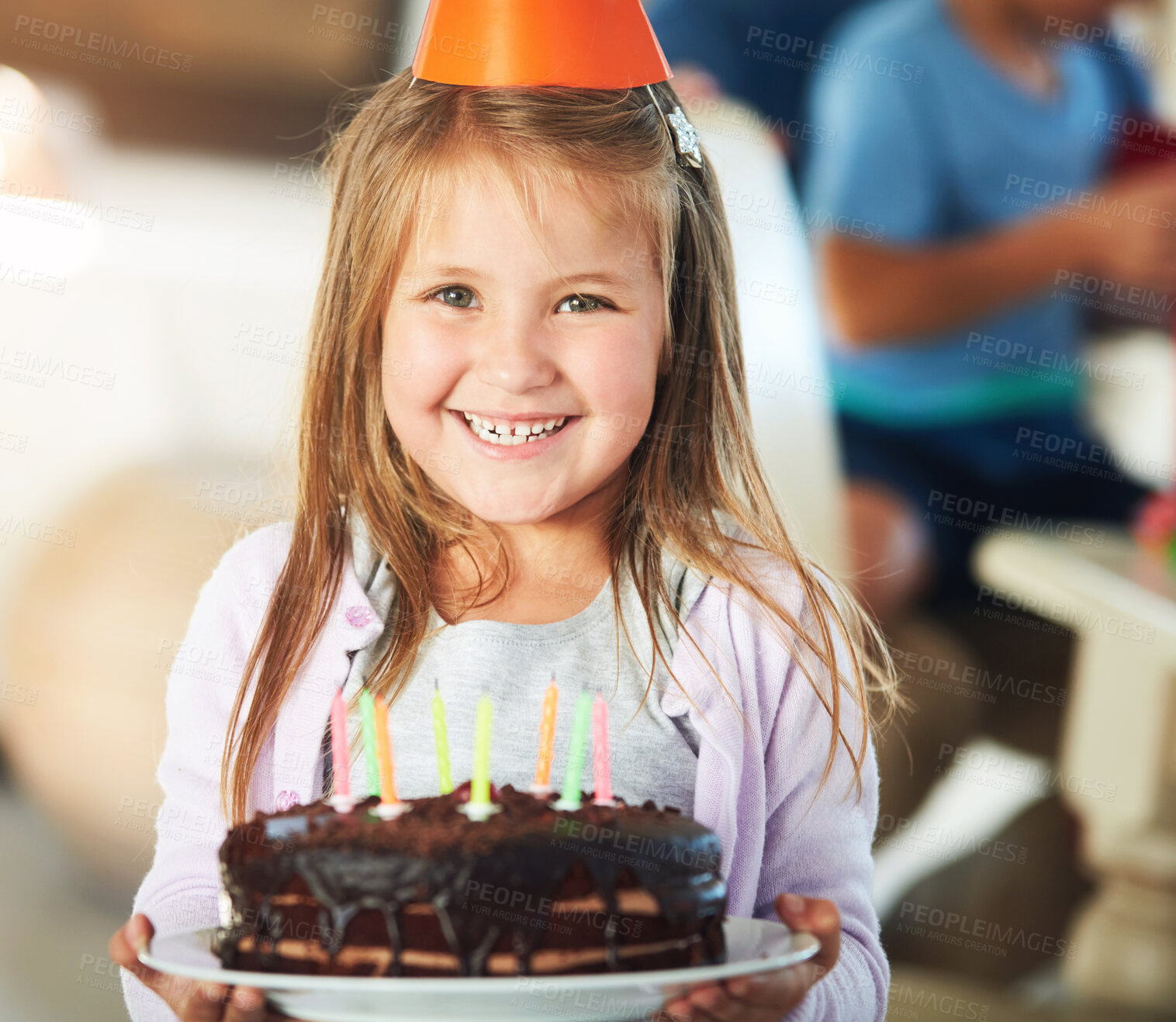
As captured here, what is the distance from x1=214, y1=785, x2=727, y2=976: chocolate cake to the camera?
688 millimetres

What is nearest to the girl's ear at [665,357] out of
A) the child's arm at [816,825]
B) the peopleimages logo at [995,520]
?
the child's arm at [816,825]

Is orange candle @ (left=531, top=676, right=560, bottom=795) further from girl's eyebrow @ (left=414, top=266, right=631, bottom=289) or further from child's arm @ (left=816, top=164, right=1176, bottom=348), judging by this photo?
child's arm @ (left=816, top=164, right=1176, bottom=348)

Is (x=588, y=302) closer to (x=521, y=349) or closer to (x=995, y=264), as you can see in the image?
Result: (x=521, y=349)

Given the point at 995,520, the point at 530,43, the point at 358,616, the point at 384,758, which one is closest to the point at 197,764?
the point at 358,616

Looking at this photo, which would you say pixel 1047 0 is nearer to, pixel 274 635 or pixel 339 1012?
pixel 274 635

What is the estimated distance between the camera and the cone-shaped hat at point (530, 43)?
907 mm

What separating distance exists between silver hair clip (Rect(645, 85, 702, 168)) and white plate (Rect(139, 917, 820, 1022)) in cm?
61

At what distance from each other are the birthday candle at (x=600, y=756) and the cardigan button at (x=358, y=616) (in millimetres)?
256

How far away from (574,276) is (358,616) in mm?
325

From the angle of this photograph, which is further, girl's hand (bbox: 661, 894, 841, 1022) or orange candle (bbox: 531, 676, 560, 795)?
orange candle (bbox: 531, 676, 560, 795)

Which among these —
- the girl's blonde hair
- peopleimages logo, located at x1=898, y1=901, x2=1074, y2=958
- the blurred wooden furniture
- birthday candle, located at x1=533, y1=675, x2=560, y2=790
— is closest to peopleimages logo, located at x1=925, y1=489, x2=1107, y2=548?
the blurred wooden furniture

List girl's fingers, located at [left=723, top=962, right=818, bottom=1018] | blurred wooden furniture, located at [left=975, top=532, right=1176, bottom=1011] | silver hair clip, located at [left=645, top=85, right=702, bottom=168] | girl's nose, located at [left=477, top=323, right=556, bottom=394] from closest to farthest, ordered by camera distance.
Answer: girl's fingers, located at [left=723, top=962, right=818, bottom=1018]
girl's nose, located at [left=477, top=323, right=556, bottom=394]
silver hair clip, located at [left=645, top=85, right=702, bottom=168]
blurred wooden furniture, located at [left=975, top=532, right=1176, bottom=1011]

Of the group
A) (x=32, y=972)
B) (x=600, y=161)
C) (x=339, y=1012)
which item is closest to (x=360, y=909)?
(x=339, y=1012)

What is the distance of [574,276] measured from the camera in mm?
879
